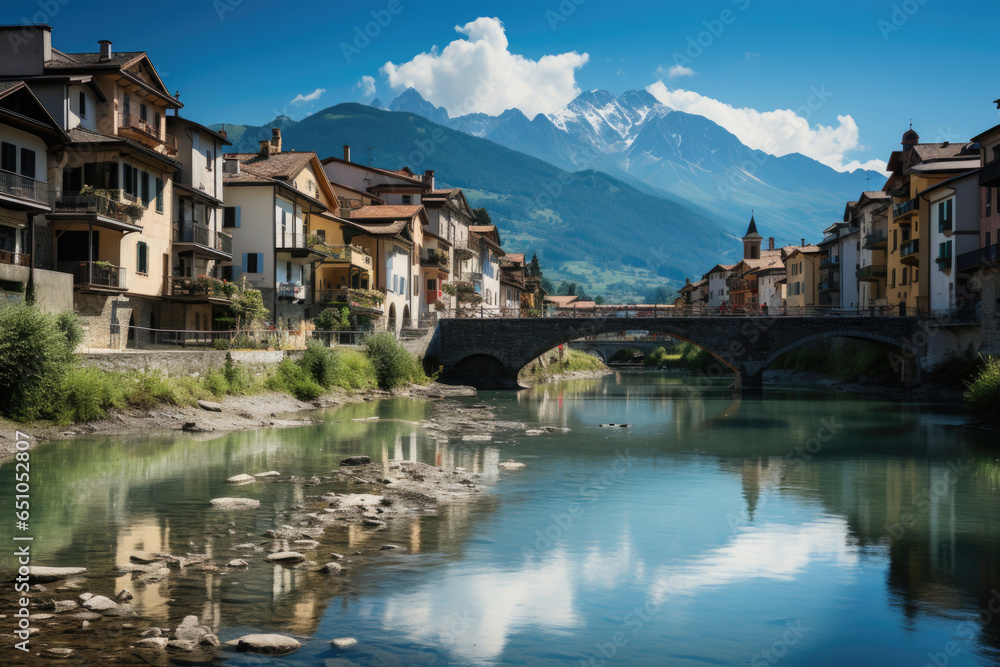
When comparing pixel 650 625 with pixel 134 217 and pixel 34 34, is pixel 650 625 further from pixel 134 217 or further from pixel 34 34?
pixel 34 34

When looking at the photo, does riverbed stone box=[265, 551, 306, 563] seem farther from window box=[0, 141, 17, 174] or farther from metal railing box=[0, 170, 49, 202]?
window box=[0, 141, 17, 174]

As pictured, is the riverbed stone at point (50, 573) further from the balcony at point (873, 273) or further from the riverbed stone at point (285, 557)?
the balcony at point (873, 273)

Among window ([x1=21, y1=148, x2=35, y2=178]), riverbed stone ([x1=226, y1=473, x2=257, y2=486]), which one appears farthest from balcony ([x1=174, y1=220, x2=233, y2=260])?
riverbed stone ([x1=226, y1=473, x2=257, y2=486])

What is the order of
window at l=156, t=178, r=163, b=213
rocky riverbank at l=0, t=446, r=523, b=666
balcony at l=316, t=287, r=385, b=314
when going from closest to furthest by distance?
rocky riverbank at l=0, t=446, r=523, b=666, window at l=156, t=178, r=163, b=213, balcony at l=316, t=287, r=385, b=314

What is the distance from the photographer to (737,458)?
32781 millimetres

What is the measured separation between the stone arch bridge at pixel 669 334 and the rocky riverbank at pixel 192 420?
1070 inches

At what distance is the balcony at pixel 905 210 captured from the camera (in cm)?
6725

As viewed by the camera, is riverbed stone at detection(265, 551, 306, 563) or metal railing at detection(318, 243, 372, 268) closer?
riverbed stone at detection(265, 551, 306, 563)

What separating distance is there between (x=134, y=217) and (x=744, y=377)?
51.0 m

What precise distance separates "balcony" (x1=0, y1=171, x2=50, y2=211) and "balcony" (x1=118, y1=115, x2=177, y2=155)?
7242mm

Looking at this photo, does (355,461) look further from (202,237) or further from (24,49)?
(24,49)

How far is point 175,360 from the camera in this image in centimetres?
3700

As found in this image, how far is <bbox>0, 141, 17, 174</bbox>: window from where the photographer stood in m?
35.0

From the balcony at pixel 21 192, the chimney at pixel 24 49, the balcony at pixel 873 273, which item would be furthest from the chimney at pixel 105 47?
the balcony at pixel 873 273
